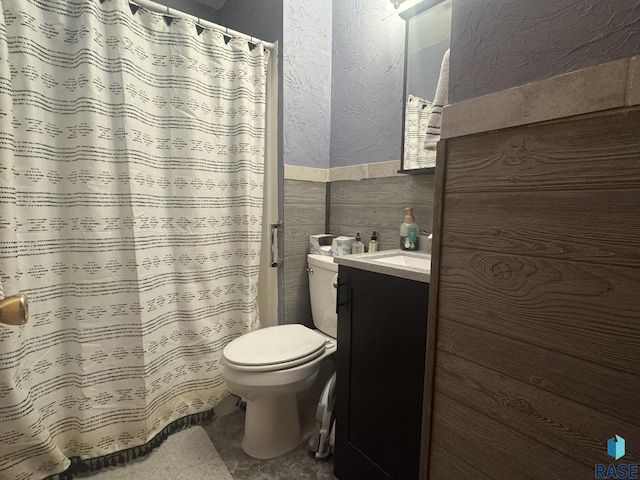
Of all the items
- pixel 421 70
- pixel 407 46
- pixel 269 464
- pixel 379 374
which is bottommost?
pixel 269 464

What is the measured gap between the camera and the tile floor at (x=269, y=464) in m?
1.23

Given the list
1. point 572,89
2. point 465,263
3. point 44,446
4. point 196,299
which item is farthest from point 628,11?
point 44,446

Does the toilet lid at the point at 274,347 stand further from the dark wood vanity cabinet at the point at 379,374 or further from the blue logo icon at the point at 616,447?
the blue logo icon at the point at 616,447

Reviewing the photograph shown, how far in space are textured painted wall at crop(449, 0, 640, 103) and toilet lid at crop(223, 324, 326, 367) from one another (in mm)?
1022

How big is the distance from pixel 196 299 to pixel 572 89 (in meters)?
1.47

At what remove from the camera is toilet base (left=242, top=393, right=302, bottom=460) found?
1319mm

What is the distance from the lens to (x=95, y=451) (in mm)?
1256

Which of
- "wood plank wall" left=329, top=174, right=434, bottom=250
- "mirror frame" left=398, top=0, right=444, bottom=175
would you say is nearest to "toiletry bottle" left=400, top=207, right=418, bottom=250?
"wood plank wall" left=329, top=174, right=434, bottom=250

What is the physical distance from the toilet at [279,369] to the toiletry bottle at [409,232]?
0.33m

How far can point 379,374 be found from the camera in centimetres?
100

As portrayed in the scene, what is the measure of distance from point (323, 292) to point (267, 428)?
0.62 metres

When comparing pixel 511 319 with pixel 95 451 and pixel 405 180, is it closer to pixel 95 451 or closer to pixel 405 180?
pixel 405 180

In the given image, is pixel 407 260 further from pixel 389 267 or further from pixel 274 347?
pixel 274 347

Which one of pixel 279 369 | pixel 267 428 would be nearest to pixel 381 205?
pixel 279 369
